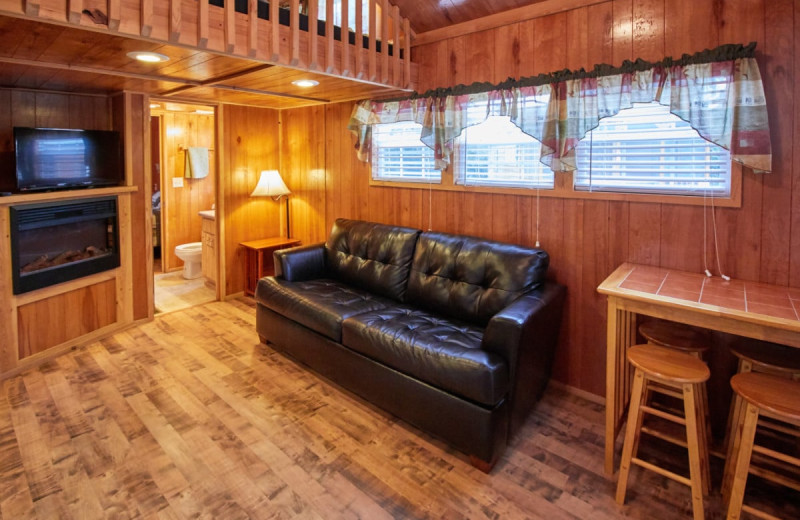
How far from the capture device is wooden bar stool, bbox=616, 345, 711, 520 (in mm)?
1868

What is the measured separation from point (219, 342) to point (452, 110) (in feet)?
8.47

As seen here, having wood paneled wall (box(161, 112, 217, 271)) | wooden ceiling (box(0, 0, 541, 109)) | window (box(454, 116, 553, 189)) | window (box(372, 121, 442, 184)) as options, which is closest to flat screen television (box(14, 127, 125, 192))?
wooden ceiling (box(0, 0, 541, 109))

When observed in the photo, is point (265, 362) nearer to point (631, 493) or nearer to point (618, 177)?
point (631, 493)

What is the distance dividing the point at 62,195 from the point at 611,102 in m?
3.72

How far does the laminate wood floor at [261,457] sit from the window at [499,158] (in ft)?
4.71

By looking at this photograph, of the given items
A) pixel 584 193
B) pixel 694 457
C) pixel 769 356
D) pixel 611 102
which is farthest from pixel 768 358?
pixel 611 102

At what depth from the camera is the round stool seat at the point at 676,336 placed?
2221 millimetres

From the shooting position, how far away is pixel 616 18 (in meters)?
2.62

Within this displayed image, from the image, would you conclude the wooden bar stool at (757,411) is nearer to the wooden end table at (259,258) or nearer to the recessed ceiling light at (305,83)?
the recessed ceiling light at (305,83)

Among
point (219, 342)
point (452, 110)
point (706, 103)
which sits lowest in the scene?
point (219, 342)

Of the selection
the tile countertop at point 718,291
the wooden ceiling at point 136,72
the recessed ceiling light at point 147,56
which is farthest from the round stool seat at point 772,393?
the recessed ceiling light at point 147,56

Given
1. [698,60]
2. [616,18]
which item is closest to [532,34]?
[616,18]

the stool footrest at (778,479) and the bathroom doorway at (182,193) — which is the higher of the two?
the bathroom doorway at (182,193)

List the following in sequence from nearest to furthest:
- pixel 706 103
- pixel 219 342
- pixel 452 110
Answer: pixel 706 103, pixel 452 110, pixel 219 342
